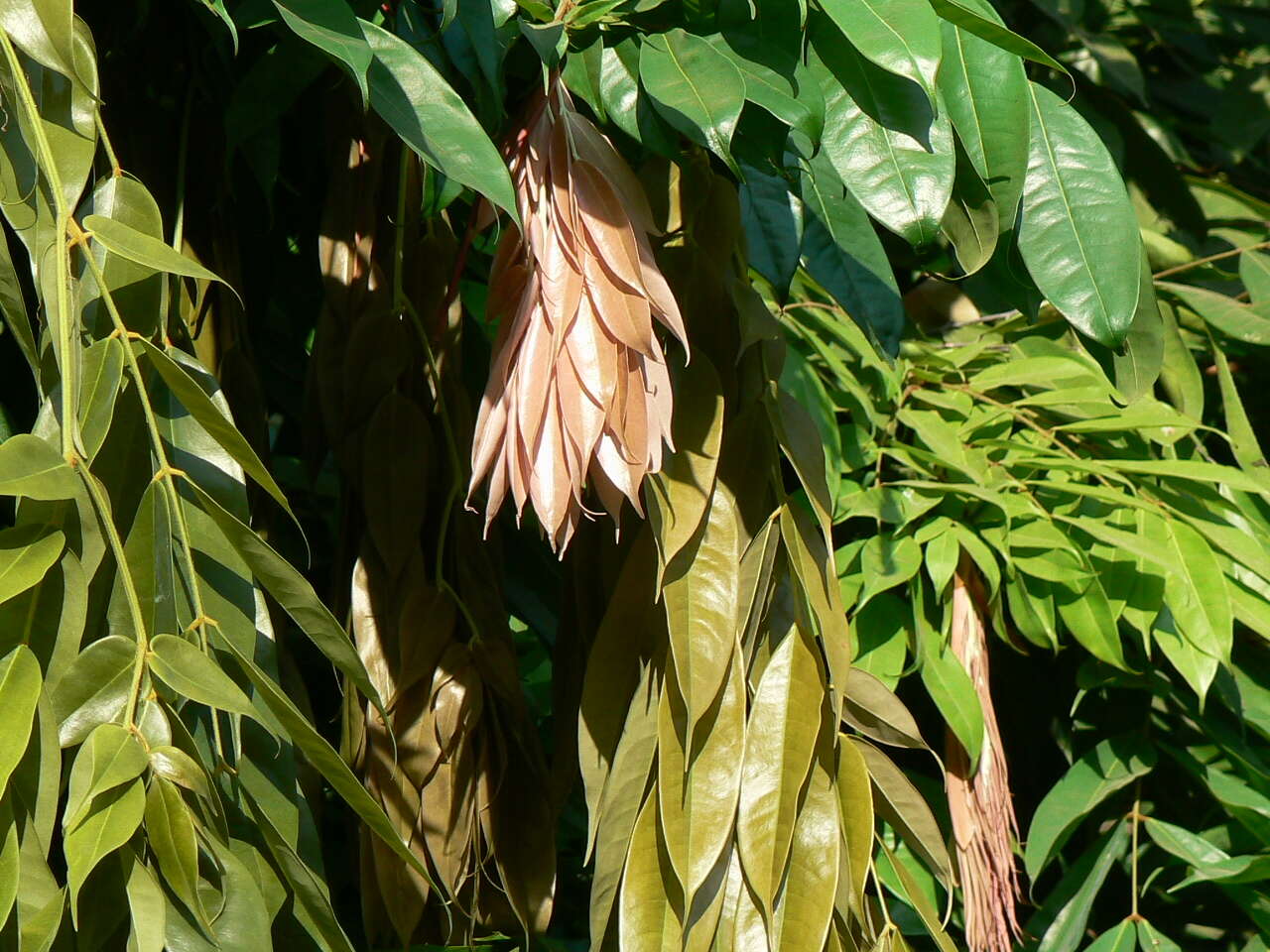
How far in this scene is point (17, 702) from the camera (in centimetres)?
36

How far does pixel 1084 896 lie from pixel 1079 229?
0.56m

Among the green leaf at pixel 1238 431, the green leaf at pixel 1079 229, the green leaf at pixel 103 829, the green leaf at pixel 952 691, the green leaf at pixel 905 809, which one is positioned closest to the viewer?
the green leaf at pixel 103 829

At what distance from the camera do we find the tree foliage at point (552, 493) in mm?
404

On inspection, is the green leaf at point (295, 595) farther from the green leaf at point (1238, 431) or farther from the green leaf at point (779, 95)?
the green leaf at point (1238, 431)

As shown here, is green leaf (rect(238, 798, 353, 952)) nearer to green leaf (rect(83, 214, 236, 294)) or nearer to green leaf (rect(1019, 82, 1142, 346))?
green leaf (rect(83, 214, 236, 294))

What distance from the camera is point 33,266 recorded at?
43 cm

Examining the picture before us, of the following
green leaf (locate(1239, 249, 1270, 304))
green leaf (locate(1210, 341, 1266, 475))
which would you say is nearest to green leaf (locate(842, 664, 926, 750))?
green leaf (locate(1210, 341, 1266, 475))

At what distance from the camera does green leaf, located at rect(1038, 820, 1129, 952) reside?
859 mm

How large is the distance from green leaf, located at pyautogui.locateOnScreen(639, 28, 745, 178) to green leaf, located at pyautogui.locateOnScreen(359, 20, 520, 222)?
6 centimetres

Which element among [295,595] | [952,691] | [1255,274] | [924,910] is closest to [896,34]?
[295,595]

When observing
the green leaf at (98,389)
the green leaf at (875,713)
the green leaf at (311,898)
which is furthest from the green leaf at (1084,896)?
the green leaf at (98,389)

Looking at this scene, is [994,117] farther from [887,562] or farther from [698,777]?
[887,562]

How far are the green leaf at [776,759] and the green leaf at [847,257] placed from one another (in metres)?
0.17

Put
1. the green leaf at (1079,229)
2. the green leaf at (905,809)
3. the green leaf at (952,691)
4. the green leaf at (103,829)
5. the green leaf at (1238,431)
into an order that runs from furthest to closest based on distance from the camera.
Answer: the green leaf at (1238,431), the green leaf at (952,691), the green leaf at (905,809), the green leaf at (1079,229), the green leaf at (103,829)
